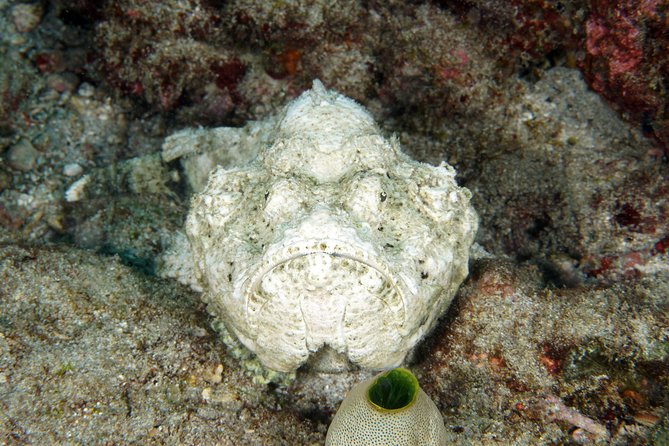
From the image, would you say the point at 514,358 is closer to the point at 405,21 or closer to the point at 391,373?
Result: the point at 391,373

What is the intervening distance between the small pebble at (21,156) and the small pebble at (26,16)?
1590 millimetres

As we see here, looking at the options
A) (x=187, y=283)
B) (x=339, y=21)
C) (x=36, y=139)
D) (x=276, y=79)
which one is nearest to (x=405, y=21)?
(x=339, y=21)

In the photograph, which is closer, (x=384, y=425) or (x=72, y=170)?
(x=384, y=425)

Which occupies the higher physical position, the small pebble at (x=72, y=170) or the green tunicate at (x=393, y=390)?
the green tunicate at (x=393, y=390)

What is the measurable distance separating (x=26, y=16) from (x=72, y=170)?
84.1 inches

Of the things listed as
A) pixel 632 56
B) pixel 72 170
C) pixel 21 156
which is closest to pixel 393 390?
pixel 632 56

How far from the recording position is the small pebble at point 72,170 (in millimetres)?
5195

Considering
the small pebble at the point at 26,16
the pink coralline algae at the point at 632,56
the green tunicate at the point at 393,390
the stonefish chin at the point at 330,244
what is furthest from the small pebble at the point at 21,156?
the pink coralline algae at the point at 632,56

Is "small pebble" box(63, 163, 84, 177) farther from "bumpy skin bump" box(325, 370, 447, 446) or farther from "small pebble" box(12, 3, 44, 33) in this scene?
"bumpy skin bump" box(325, 370, 447, 446)

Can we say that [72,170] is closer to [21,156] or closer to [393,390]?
[21,156]

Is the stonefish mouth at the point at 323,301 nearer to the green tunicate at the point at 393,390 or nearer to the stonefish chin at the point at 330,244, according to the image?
the stonefish chin at the point at 330,244

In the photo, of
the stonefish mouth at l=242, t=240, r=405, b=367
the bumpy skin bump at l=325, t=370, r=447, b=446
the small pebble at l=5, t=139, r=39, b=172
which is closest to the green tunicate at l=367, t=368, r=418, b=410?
the bumpy skin bump at l=325, t=370, r=447, b=446

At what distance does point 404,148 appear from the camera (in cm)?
484

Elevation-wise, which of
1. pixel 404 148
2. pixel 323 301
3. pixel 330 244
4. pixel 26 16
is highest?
pixel 330 244
